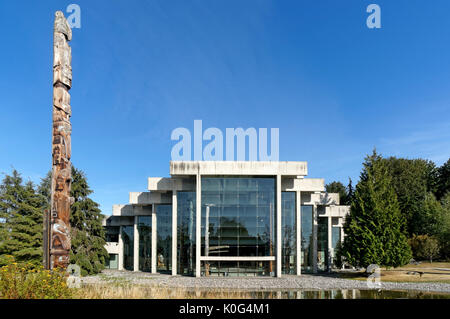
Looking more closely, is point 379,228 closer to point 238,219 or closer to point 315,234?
point 315,234

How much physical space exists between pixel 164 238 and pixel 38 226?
44.5 feet

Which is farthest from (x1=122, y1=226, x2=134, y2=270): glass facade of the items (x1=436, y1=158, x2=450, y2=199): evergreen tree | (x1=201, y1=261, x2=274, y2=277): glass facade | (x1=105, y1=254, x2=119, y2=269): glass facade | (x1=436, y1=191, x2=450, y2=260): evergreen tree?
(x1=436, y1=158, x2=450, y2=199): evergreen tree

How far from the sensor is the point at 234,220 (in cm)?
3347

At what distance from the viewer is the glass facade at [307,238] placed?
122ft

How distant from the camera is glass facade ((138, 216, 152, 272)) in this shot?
39469 millimetres

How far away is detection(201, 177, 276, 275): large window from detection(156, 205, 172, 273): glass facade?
5929 mm

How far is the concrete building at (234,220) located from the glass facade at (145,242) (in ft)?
0.40

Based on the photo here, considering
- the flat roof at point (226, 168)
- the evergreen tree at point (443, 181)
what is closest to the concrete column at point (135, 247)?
the flat roof at point (226, 168)

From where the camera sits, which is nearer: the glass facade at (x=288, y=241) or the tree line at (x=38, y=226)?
the tree line at (x=38, y=226)

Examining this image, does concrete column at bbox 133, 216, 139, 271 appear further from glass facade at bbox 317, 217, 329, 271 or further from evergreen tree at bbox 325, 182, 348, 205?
evergreen tree at bbox 325, 182, 348, 205

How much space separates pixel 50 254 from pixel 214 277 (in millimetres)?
23315

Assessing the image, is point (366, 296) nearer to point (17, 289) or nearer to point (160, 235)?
point (17, 289)

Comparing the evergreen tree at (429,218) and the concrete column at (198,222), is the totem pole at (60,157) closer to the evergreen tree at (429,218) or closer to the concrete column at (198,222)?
the concrete column at (198,222)

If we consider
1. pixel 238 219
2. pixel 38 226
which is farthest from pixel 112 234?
pixel 238 219
